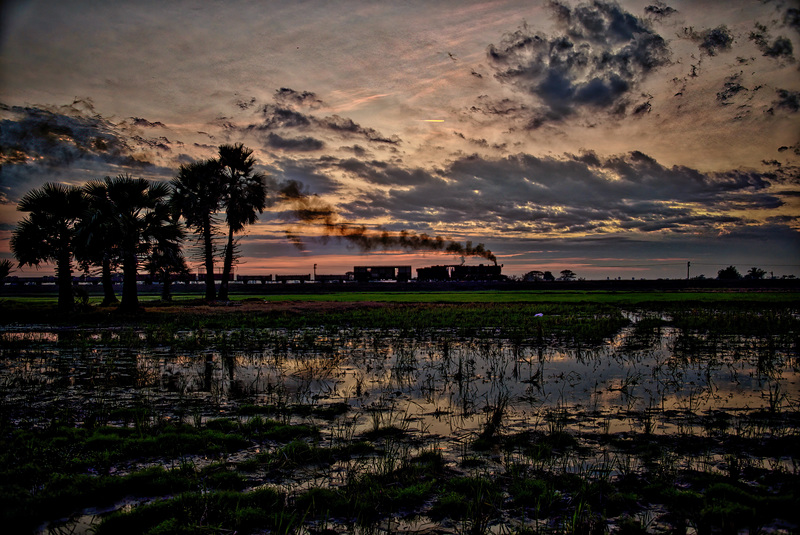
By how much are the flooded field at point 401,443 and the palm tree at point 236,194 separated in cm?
3078

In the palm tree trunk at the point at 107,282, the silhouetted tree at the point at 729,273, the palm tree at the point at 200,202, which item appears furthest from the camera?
the silhouetted tree at the point at 729,273

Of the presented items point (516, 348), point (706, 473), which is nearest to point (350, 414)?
point (706, 473)

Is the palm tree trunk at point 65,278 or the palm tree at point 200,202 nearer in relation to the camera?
the palm tree trunk at point 65,278

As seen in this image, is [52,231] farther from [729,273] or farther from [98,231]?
[729,273]

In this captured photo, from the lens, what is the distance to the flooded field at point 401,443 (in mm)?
4480

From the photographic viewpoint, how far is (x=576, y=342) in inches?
664

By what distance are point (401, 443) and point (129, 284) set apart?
92.3 ft

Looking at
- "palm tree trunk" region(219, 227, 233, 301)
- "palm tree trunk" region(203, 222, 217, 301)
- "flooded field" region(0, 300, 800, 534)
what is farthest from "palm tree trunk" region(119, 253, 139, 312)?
"flooded field" region(0, 300, 800, 534)

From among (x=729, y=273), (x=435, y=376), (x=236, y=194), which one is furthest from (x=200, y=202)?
(x=729, y=273)

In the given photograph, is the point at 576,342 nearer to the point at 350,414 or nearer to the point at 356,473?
the point at 350,414

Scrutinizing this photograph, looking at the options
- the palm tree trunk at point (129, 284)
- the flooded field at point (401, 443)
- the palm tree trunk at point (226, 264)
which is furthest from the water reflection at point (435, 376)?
the palm tree trunk at point (226, 264)

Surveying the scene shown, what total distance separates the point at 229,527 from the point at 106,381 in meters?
8.15

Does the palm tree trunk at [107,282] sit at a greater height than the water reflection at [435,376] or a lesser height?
greater

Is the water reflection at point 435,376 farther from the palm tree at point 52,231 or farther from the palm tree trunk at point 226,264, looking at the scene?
the palm tree trunk at point 226,264
